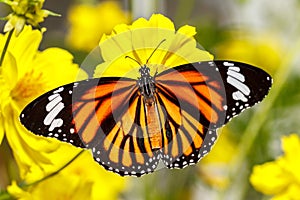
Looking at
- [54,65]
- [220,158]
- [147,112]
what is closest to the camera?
[147,112]

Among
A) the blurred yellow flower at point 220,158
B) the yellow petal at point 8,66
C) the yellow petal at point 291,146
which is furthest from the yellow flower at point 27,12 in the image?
the blurred yellow flower at point 220,158

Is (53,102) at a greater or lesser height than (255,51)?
lesser

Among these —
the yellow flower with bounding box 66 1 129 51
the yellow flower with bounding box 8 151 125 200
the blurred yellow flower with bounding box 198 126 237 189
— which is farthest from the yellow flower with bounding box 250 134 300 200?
the yellow flower with bounding box 66 1 129 51

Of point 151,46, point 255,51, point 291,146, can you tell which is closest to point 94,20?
point 255,51

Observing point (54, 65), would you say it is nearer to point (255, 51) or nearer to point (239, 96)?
point (239, 96)

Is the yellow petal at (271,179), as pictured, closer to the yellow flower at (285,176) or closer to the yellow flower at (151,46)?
the yellow flower at (285,176)

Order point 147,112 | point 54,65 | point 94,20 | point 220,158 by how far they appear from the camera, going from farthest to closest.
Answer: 1. point 94,20
2. point 220,158
3. point 54,65
4. point 147,112

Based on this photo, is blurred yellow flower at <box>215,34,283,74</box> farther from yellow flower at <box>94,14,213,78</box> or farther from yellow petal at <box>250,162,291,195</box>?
yellow flower at <box>94,14,213,78</box>
